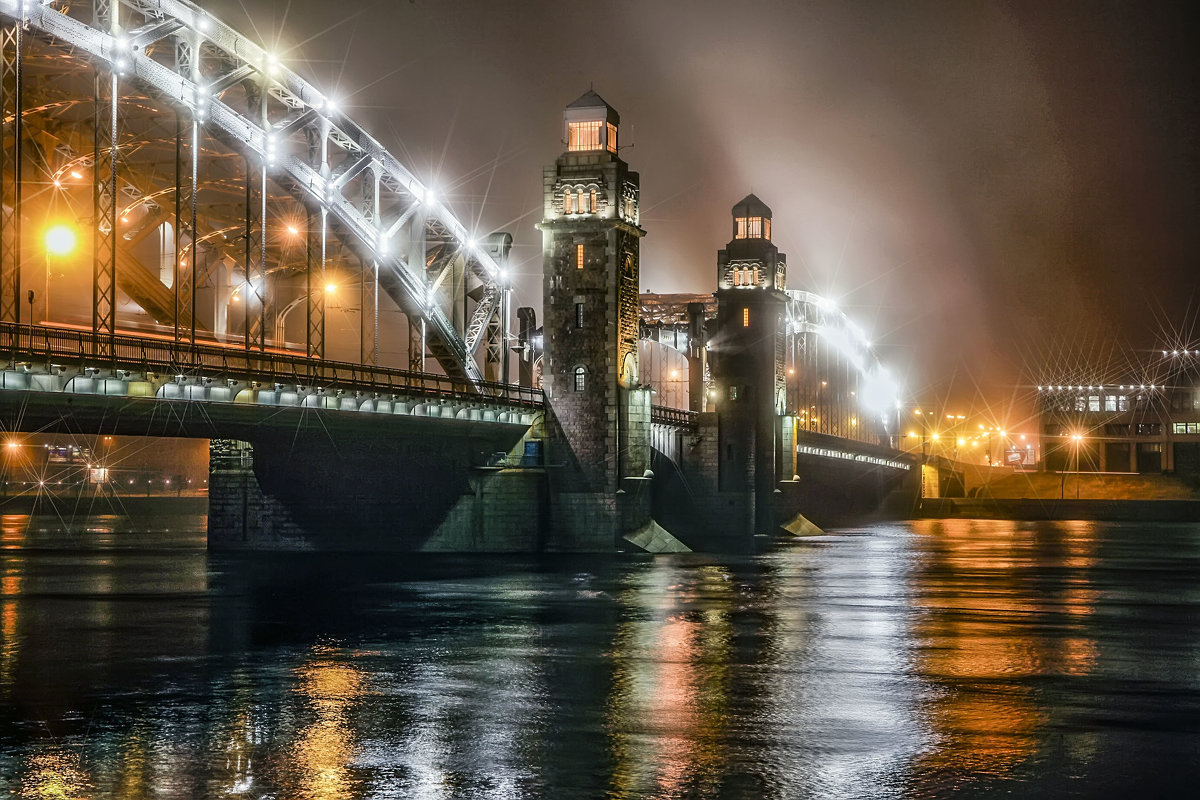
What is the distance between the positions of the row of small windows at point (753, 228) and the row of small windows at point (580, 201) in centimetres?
2749

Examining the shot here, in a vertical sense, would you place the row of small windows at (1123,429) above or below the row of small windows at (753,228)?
below

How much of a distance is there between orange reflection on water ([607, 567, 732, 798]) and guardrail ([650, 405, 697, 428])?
1538 inches

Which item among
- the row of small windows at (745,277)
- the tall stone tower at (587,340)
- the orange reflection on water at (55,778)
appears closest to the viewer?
the orange reflection on water at (55,778)

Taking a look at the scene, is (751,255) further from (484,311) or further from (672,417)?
(484,311)

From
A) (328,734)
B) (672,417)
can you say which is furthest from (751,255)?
(328,734)

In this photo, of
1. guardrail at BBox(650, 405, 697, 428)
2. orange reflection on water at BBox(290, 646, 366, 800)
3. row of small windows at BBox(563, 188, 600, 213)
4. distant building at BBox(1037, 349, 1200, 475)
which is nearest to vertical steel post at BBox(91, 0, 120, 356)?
orange reflection on water at BBox(290, 646, 366, 800)

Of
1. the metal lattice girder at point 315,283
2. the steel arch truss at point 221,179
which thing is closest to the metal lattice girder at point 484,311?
the steel arch truss at point 221,179

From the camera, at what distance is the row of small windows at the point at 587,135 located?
232 ft

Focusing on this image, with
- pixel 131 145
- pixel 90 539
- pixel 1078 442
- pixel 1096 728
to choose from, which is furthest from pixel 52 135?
pixel 1078 442

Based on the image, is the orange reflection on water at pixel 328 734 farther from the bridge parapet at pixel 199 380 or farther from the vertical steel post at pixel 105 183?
the vertical steel post at pixel 105 183

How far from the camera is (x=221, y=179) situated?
69438 mm

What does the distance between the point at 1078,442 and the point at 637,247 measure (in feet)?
361

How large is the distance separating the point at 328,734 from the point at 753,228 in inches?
3020

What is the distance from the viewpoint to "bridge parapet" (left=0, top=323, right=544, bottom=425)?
1697 inches
